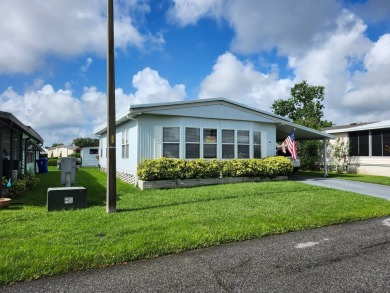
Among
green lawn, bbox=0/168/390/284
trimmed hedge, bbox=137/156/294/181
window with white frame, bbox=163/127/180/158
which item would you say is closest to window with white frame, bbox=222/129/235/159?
trimmed hedge, bbox=137/156/294/181

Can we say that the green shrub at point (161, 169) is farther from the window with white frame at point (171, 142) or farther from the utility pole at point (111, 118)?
the utility pole at point (111, 118)

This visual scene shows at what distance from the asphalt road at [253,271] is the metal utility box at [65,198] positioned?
3862 mm

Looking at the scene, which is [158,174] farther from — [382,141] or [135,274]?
[382,141]

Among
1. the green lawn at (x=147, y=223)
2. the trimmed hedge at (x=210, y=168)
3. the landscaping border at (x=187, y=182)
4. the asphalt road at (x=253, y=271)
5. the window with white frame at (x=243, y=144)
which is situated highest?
the window with white frame at (x=243, y=144)

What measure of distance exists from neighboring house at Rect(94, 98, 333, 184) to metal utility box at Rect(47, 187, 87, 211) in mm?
4698

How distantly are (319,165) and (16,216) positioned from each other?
20.6 metres

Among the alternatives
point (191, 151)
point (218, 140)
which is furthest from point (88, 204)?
point (218, 140)

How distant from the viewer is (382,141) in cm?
1736

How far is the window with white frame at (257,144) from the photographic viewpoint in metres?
14.4

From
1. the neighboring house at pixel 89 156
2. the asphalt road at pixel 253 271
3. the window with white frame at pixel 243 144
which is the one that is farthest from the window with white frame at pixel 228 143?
the neighboring house at pixel 89 156

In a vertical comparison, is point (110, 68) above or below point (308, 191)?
above

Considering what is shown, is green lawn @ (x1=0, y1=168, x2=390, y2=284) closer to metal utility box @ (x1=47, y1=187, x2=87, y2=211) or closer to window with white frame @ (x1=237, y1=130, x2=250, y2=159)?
metal utility box @ (x1=47, y1=187, x2=87, y2=211)

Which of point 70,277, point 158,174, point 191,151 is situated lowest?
point 70,277

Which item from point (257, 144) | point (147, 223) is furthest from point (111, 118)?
point (257, 144)
